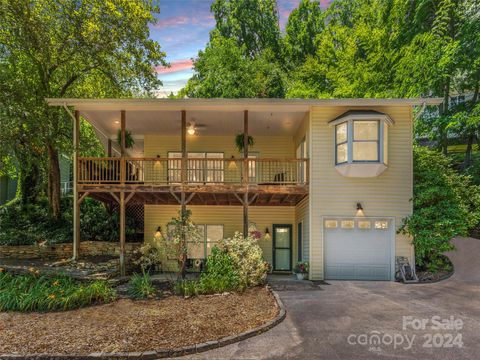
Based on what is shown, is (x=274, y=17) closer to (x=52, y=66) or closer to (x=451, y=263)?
(x=52, y=66)

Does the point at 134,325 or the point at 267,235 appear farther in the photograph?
the point at 267,235

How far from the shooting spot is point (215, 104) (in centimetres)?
1050

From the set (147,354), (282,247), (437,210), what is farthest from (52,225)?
(437,210)

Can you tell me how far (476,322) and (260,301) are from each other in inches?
174

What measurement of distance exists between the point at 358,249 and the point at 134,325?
7658mm

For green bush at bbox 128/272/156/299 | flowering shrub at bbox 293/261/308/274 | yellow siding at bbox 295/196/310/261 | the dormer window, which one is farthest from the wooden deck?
green bush at bbox 128/272/156/299

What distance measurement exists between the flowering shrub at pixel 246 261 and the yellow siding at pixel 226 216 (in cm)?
370

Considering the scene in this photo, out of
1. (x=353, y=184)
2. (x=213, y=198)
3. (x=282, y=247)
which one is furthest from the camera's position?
(x=282, y=247)

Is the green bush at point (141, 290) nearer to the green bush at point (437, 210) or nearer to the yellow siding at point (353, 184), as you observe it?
the yellow siding at point (353, 184)

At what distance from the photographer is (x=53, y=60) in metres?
14.4

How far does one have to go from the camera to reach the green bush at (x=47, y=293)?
7227mm

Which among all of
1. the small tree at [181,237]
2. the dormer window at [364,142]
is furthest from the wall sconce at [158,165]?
the dormer window at [364,142]

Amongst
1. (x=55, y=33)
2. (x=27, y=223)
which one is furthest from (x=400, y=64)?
(x=27, y=223)

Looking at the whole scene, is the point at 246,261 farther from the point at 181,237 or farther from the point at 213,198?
the point at 213,198
